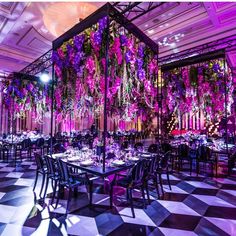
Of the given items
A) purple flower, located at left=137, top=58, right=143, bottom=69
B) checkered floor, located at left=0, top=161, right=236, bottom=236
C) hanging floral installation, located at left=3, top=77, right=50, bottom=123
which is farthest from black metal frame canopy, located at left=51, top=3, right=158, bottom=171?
hanging floral installation, located at left=3, top=77, right=50, bottom=123

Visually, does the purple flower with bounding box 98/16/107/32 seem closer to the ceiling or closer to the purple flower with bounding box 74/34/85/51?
the purple flower with bounding box 74/34/85/51

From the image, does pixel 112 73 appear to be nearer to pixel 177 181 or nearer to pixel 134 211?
pixel 134 211

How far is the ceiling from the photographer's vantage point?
4.65 meters

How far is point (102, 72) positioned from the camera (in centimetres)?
368

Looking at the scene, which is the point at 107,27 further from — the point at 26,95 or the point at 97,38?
the point at 26,95

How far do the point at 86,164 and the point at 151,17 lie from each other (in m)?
4.47

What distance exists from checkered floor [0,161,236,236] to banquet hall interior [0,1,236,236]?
2cm

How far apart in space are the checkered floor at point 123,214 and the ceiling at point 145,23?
12.5ft

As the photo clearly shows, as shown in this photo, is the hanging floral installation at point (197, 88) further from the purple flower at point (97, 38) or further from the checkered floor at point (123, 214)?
the purple flower at point (97, 38)

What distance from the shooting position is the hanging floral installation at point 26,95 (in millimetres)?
8461

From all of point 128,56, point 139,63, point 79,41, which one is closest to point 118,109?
point 139,63

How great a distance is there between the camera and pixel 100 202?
363 cm

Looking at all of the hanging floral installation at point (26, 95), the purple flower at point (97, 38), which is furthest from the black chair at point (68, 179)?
the hanging floral installation at point (26, 95)

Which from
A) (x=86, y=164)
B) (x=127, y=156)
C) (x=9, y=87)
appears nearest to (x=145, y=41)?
(x=127, y=156)
